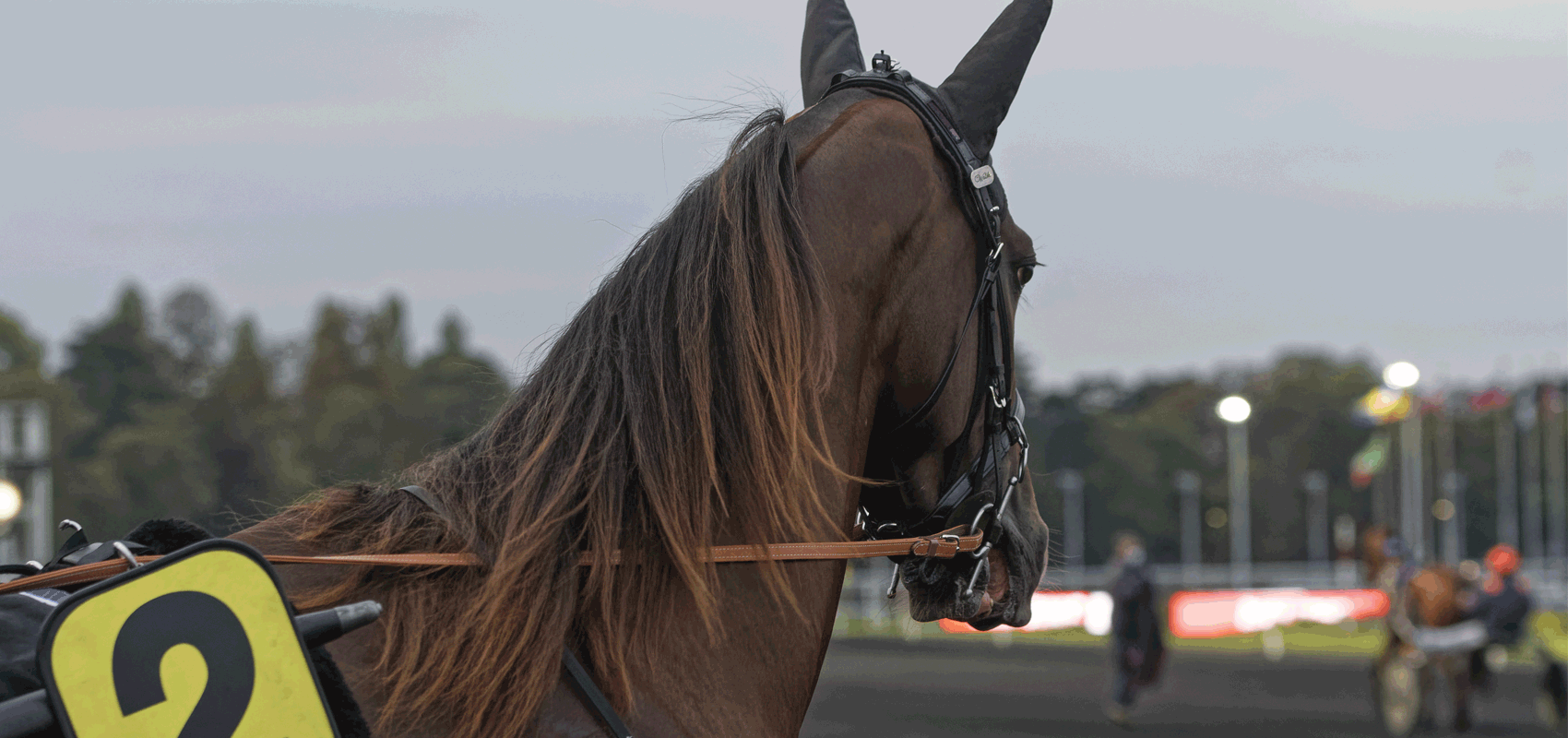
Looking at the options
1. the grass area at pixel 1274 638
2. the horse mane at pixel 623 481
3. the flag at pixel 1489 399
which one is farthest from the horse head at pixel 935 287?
the flag at pixel 1489 399

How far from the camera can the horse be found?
1772 millimetres

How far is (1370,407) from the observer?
75.0 ft

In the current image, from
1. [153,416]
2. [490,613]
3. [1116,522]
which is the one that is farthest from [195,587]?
[1116,522]

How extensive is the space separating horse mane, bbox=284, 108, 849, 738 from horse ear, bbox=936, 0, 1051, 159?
35 cm

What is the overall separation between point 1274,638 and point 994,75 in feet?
86.9

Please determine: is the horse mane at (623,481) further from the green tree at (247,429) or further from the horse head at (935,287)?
the green tree at (247,429)

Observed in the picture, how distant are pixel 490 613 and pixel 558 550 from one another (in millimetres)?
130

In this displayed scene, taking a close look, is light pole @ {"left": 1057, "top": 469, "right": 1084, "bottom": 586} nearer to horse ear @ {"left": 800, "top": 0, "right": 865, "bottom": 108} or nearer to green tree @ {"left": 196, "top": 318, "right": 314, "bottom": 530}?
green tree @ {"left": 196, "top": 318, "right": 314, "bottom": 530}

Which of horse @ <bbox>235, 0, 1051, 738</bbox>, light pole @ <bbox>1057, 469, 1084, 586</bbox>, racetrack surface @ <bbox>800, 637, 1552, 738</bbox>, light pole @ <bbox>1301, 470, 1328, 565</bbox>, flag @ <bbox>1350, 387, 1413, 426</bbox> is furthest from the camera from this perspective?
light pole @ <bbox>1301, 470, 1328, 565</bbox>

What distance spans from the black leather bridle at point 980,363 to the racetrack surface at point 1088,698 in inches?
391

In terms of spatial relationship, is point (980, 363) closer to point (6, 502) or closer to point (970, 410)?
point (970, 410)

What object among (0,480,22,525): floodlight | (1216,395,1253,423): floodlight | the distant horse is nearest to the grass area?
(1216,395,1253,423): floodlight

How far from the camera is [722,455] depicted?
76.2 inches

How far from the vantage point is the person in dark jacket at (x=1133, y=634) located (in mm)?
14469
